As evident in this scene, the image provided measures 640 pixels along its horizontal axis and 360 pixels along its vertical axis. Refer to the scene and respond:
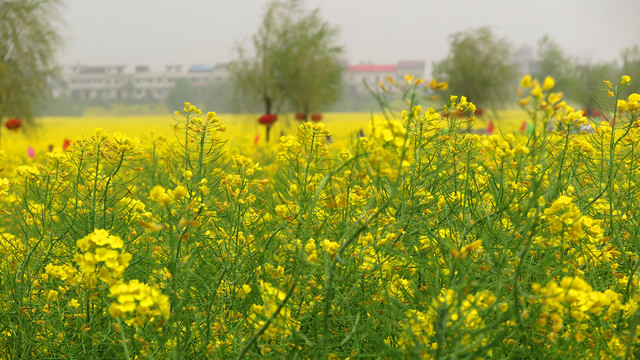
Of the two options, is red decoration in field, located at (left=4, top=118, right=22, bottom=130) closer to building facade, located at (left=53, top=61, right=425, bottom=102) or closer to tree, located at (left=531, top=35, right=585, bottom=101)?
tree, located at (left=531, top=35, right=585, bottom=101)

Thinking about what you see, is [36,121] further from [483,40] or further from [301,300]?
[483,40]

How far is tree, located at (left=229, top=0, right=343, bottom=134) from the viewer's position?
51.1 feet

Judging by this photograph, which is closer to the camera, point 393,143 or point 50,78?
point 393,143

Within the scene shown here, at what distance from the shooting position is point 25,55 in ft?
40.1

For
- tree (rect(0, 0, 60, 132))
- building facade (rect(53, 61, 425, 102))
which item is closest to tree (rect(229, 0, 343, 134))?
tree (rect(0, 0, 60, 132))

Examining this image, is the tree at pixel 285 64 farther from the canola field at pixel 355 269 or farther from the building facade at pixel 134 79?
the building facade at pixel 134 79

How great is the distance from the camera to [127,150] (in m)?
2.02

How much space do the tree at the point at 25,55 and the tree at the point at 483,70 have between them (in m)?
14.1

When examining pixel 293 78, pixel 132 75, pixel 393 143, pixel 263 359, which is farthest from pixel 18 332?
pixel 132 75

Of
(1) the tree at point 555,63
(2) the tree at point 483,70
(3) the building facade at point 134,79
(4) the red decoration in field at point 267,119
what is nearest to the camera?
(4) the red decoration in field at point 267,119

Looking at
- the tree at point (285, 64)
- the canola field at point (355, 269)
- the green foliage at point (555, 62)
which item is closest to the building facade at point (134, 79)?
the green foliage at point (555, 62)

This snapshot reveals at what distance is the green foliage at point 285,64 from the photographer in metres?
15.6

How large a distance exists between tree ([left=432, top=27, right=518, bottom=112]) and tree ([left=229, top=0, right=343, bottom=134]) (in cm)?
652

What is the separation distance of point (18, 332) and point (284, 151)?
54.4 inches
